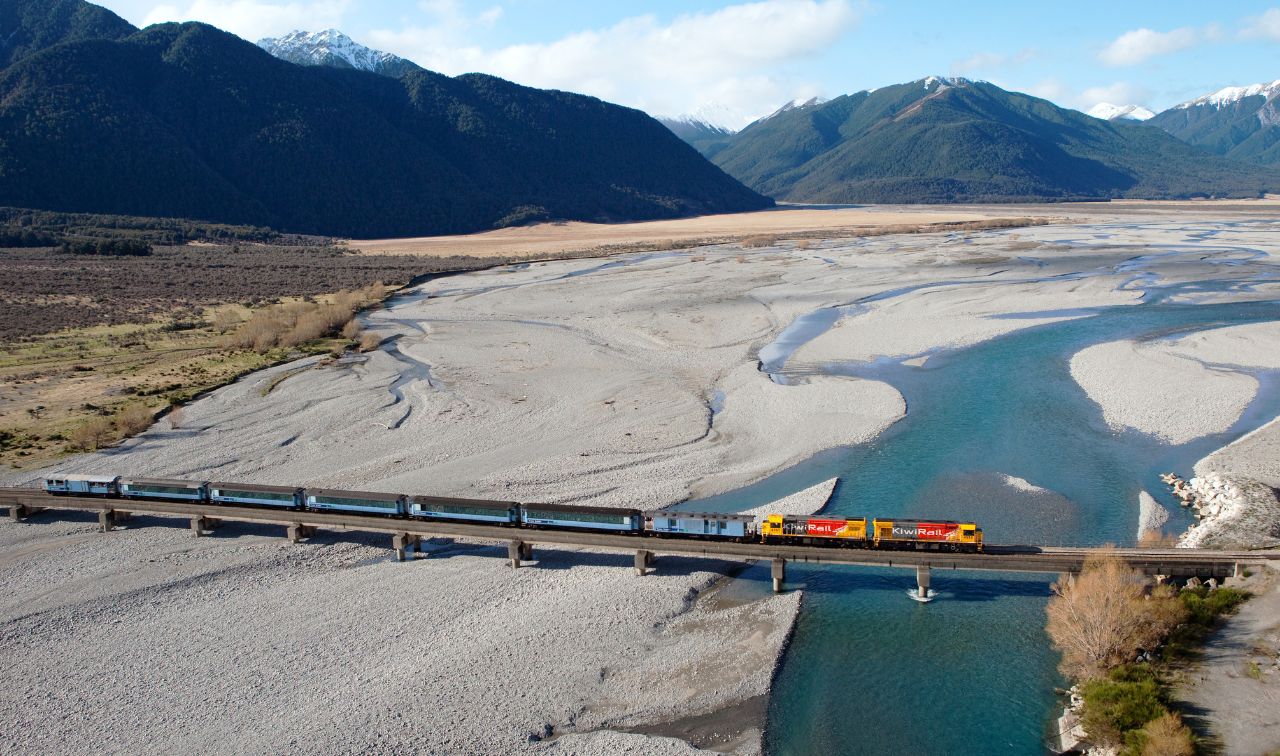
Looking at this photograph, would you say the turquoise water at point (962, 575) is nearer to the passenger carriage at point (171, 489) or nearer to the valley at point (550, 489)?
the valley at point (550, 489)

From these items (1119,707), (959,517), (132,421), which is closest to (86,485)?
(132,421)

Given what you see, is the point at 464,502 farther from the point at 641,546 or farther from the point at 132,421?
the point at 132,421

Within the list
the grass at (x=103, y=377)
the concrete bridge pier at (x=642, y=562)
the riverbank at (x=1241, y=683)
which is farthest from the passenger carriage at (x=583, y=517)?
the grass at (x=103, y=377)

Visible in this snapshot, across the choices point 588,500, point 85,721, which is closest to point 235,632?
point 85,721

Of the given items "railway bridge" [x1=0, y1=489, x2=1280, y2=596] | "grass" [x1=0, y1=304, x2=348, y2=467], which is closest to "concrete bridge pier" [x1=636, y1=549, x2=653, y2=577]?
"railway bridge" [x1=0, y1=489, x2=1280, y2=596]

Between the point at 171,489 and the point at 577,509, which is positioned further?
the point at 171,489
